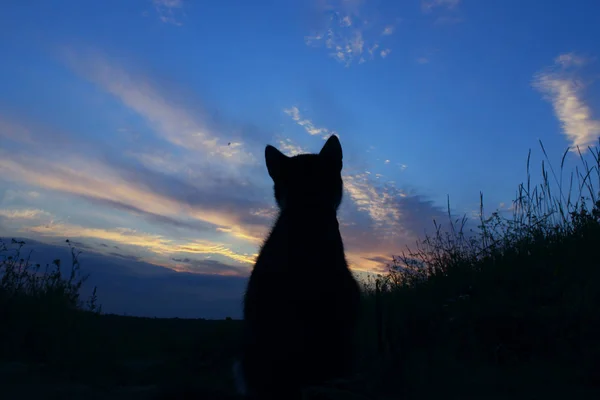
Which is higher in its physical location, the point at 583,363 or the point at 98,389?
the point at 583,363

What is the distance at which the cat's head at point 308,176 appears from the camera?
11.0ft

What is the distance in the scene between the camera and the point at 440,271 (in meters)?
6.63

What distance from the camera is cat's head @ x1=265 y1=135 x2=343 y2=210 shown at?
11.0 ft

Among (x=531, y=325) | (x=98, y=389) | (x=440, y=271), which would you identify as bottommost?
(x=98, y=389)

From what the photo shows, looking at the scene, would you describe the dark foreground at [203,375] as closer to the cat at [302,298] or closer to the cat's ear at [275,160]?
the cat at [302,298]

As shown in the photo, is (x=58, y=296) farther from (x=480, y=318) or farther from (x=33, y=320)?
(x=480, y=318)

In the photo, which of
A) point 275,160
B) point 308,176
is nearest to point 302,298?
point 308,176

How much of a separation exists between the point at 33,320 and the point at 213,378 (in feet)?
8.40

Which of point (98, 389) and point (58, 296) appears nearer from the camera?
point (98, 389)

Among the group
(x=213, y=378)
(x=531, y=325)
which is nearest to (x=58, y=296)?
(x=213, y=378)

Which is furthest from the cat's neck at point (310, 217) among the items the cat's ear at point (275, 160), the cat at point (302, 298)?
the cat's ear at point (275, 160)

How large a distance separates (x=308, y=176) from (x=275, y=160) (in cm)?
35

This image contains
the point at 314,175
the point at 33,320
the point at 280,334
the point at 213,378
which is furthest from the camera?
the point at 33,320

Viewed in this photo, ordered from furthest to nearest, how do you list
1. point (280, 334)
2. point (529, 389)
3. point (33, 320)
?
point (33, 320) < point (280, 334) < point (529, 389)
